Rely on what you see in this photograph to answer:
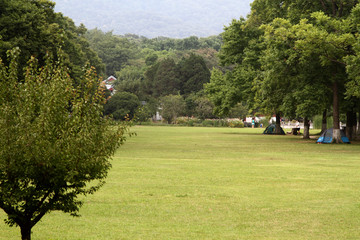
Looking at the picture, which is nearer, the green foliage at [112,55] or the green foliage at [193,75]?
the green foliage at [193,75]

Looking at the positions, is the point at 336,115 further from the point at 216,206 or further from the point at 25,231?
the point at 25,231

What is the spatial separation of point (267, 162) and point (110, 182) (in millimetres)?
9440

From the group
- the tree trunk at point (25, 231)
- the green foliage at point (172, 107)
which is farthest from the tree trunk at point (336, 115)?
the green foliage at point (172, 107)

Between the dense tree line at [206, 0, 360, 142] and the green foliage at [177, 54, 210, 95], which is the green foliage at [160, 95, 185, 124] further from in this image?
the dense tree line at [206, 0, 360, 142]

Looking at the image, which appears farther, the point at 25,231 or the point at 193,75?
the point at 193,75

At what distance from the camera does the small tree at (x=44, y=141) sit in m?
7.82

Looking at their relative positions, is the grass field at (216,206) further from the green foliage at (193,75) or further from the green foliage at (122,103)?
the green foliage at (193,75)

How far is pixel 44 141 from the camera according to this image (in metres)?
7.82

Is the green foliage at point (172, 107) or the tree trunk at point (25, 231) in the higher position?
the green foliage at point (172, 107)

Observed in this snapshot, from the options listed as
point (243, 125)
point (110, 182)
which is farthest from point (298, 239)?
point (243, 125)

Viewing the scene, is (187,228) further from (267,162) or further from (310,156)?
(310,156)

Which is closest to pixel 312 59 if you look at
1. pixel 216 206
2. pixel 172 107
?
pixel 216 206

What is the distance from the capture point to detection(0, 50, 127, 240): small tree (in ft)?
25.7

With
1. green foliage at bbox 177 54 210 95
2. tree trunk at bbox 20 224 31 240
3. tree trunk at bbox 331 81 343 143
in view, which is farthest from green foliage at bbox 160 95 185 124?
tree trunk at bbox 20 224 31 240
